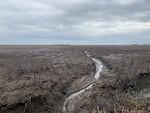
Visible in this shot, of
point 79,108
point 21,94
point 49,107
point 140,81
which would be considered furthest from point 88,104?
point 140,81

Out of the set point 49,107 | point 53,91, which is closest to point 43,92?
point 53,91

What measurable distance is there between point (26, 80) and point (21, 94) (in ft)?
13.5

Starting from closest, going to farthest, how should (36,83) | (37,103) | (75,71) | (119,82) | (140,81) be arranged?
(37,103)
(36,83)
(119,82)
(140,81)
(75,71)

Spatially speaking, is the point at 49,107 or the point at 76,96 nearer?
the point at 49,107

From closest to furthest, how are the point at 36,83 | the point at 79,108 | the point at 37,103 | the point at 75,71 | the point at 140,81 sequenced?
1. the point at 79,108
2. the point at 37,103
3. the point at 36,83
4. the point at 140,81
5. the point at 75,71

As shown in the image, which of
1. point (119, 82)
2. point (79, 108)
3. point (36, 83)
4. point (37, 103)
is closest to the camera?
point (79, 108)

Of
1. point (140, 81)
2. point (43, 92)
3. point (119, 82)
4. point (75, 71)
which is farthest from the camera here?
point (75, 71)

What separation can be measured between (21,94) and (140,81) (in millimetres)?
12456

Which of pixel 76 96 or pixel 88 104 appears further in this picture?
pixel 76 96

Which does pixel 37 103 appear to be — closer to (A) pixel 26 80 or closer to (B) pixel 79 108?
(B) pixel 79 108

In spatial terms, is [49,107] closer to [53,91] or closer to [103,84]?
[53,91]

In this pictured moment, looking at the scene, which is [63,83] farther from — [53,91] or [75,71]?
[75,71]

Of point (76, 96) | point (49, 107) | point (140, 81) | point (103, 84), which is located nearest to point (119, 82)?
point (103, 84)

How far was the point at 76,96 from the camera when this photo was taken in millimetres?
18547
